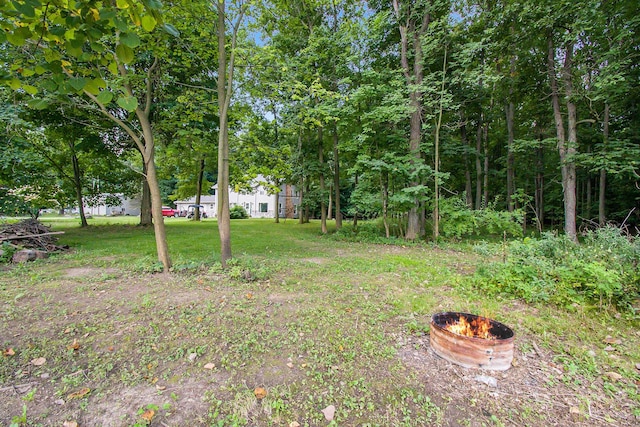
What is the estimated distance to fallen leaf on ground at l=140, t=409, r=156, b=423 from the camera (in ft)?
6.27

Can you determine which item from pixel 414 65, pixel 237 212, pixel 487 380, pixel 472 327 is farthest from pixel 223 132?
pixel 237 212

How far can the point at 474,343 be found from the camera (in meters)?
2.54

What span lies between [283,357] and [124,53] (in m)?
2.62

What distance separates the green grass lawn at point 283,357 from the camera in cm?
204

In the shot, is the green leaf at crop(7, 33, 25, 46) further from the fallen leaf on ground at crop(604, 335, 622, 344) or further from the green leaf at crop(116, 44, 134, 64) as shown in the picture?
the fallen leaf on ground at crop(604, 335, 622, 344)

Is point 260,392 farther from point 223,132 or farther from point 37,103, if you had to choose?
point 223,132

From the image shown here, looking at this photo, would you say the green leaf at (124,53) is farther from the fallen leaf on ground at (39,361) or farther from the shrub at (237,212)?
the shrub at (237,212)

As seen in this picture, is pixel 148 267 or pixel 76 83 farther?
pixel 148 267

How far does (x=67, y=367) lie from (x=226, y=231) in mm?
3307

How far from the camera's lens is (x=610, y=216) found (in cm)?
1397

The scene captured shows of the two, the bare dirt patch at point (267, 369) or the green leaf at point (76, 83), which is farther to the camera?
the bare dirt patch at point (267, 369)

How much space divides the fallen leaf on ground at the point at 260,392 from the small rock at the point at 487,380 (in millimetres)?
1785

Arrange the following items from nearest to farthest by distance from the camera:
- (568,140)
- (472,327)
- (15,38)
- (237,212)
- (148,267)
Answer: (15,38) → (472,327) → (148,267) → (568,140) → (237,212)

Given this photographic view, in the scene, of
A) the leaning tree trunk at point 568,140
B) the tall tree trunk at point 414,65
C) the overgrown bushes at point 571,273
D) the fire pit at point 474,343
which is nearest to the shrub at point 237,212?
the tall tree trunk at point 414,65
